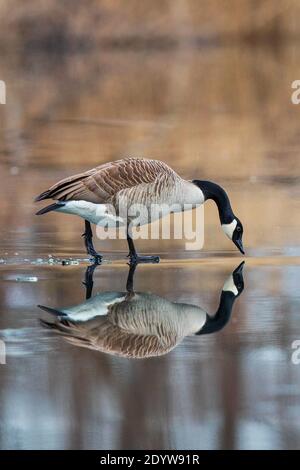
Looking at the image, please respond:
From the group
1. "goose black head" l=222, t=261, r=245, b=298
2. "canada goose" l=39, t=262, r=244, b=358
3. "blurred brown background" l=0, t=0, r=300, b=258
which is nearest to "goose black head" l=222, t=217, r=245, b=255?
"blurred brown background" l=0, t=0, r=300, b=258

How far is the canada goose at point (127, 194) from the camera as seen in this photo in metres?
6.94

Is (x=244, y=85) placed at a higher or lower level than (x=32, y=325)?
higher

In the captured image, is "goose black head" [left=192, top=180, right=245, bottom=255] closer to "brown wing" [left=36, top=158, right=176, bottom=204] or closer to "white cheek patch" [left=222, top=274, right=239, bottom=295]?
"brown wing" [left=36, top=158, right=176, bottom=204]

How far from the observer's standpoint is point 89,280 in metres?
6.39

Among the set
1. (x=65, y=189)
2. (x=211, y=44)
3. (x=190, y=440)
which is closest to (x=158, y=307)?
(x=65, y=189)

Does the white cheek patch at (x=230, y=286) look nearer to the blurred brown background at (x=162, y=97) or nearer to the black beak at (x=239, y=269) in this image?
the black beak at (x=239, y=269)

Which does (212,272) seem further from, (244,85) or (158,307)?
(244,85)

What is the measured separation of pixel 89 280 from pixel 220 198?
140 centimetres

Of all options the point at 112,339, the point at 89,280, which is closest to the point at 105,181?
the point at 89,280

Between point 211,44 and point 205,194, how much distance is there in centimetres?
2263

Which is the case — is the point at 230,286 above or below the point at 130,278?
below

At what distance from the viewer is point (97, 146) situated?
502 inches

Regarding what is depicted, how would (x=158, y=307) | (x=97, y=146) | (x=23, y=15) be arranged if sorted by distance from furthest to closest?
(x=23, y=15)
(x=97, y=146)
(x=158, y=307)

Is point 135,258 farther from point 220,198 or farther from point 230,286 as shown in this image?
point 230,286
